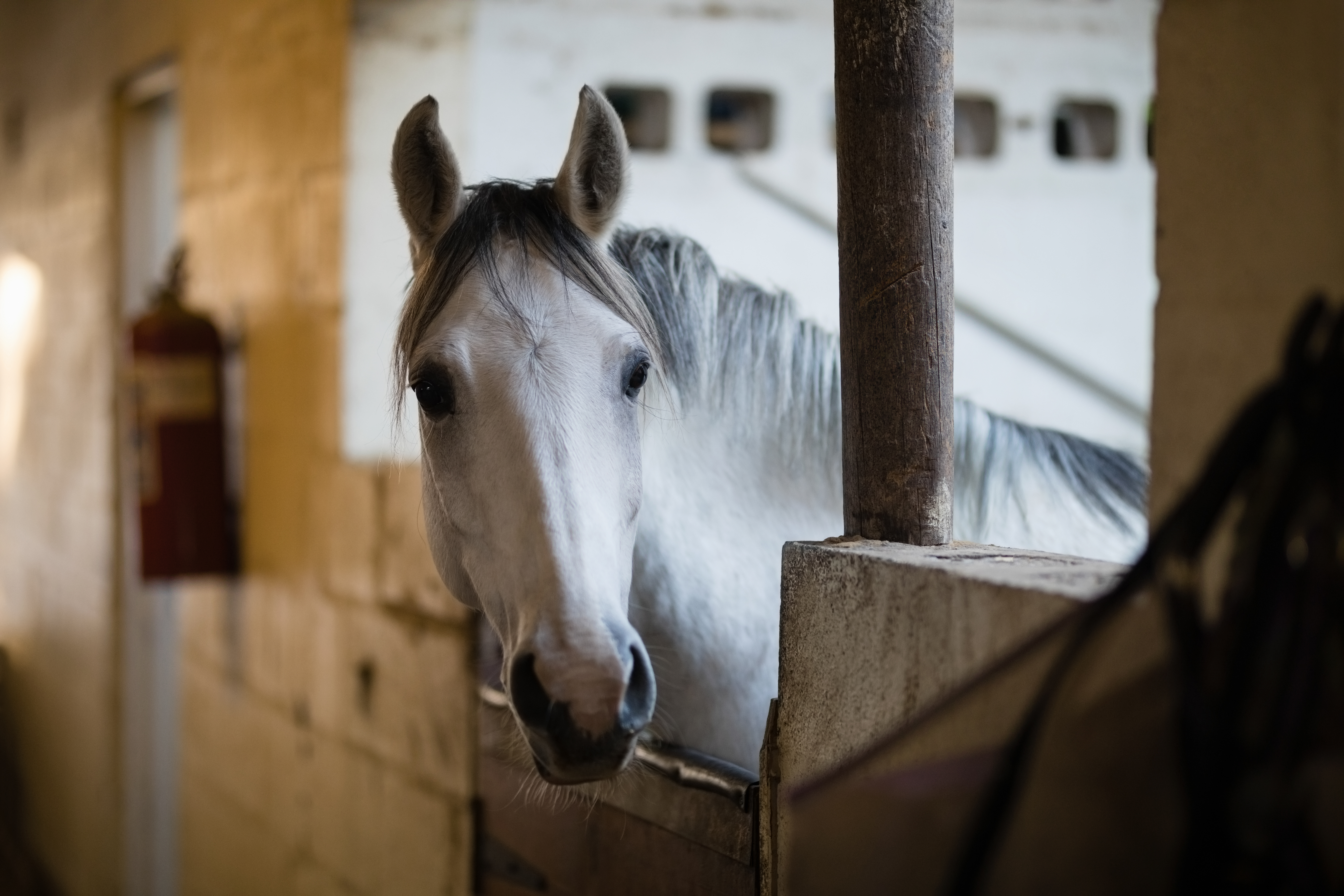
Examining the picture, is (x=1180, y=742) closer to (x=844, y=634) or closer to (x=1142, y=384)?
(x=844, y=634)

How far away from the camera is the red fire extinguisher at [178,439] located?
2.87 meters

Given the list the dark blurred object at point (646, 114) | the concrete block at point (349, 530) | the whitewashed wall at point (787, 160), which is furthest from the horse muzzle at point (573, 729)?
the dark blurred object at point (646, 114)

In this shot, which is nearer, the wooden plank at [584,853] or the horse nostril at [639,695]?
the horse nostril at [639,695]

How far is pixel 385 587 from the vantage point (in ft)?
7.30

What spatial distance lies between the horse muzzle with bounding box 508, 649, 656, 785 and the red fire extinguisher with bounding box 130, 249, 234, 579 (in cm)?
214

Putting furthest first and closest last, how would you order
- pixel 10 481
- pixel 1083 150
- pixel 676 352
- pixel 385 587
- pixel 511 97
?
pixel 10 481, pixel 1083 150, pixel 511 97, pixel 385 587, pixel 676 352

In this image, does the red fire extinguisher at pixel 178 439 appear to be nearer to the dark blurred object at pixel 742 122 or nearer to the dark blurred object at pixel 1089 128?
the dark blurred object at pixel 742 122

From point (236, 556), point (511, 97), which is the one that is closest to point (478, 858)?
point (236, 556)

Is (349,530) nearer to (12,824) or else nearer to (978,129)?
(978,129)

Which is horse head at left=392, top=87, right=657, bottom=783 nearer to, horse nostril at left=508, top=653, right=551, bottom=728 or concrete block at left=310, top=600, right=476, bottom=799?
horse nostril at left=508, top=653, right=551, bottom=728

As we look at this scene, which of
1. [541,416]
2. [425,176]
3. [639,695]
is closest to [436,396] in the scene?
[541,416]

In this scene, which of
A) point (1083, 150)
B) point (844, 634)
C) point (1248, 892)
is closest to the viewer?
point (1248, 892)

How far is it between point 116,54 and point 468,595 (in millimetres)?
3402

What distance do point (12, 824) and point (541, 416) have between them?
5.59m
